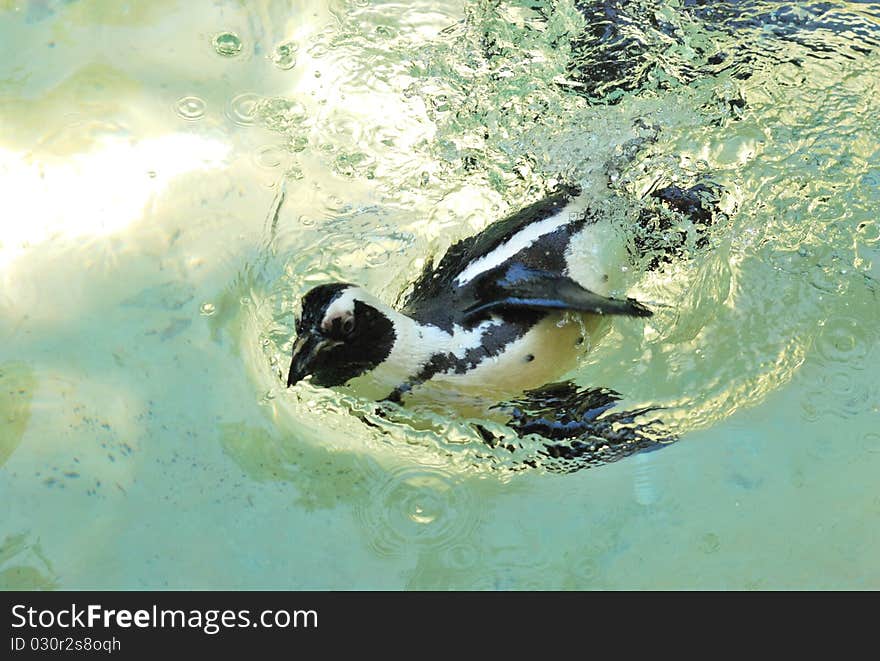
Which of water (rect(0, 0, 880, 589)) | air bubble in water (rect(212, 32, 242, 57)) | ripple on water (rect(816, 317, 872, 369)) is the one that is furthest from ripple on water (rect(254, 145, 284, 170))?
ripple on water (rect(816, 317, 872, 369))

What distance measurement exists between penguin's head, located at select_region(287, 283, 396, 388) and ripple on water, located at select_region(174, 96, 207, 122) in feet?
4.61

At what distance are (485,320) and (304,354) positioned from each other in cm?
55

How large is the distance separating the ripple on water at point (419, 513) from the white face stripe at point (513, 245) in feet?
1.88

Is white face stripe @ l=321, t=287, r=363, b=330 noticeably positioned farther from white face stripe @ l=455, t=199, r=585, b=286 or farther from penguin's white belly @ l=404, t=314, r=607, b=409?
white face stripe @ l=455, t=199, r=585, b=286

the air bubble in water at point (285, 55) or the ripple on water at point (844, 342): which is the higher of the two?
the air bubble in water at point (285, 55)

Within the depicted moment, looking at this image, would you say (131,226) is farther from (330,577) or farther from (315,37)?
(330,577)

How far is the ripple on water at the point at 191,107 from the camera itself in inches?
130

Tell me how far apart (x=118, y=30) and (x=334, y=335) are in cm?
211

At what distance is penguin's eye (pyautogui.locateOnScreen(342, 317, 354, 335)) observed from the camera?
7.16 ft

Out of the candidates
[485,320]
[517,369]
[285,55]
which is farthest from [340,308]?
[285,55]

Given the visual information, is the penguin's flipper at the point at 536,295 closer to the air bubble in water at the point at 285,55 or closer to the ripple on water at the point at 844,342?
the ripple on water at the point at 844,342

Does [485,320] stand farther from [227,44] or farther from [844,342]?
[227,44]

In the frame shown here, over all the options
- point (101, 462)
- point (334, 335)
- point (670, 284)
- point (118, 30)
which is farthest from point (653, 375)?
point (118, 30)

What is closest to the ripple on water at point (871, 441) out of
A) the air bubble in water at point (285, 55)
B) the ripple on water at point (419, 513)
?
the ripple on water at point (419, 513)
